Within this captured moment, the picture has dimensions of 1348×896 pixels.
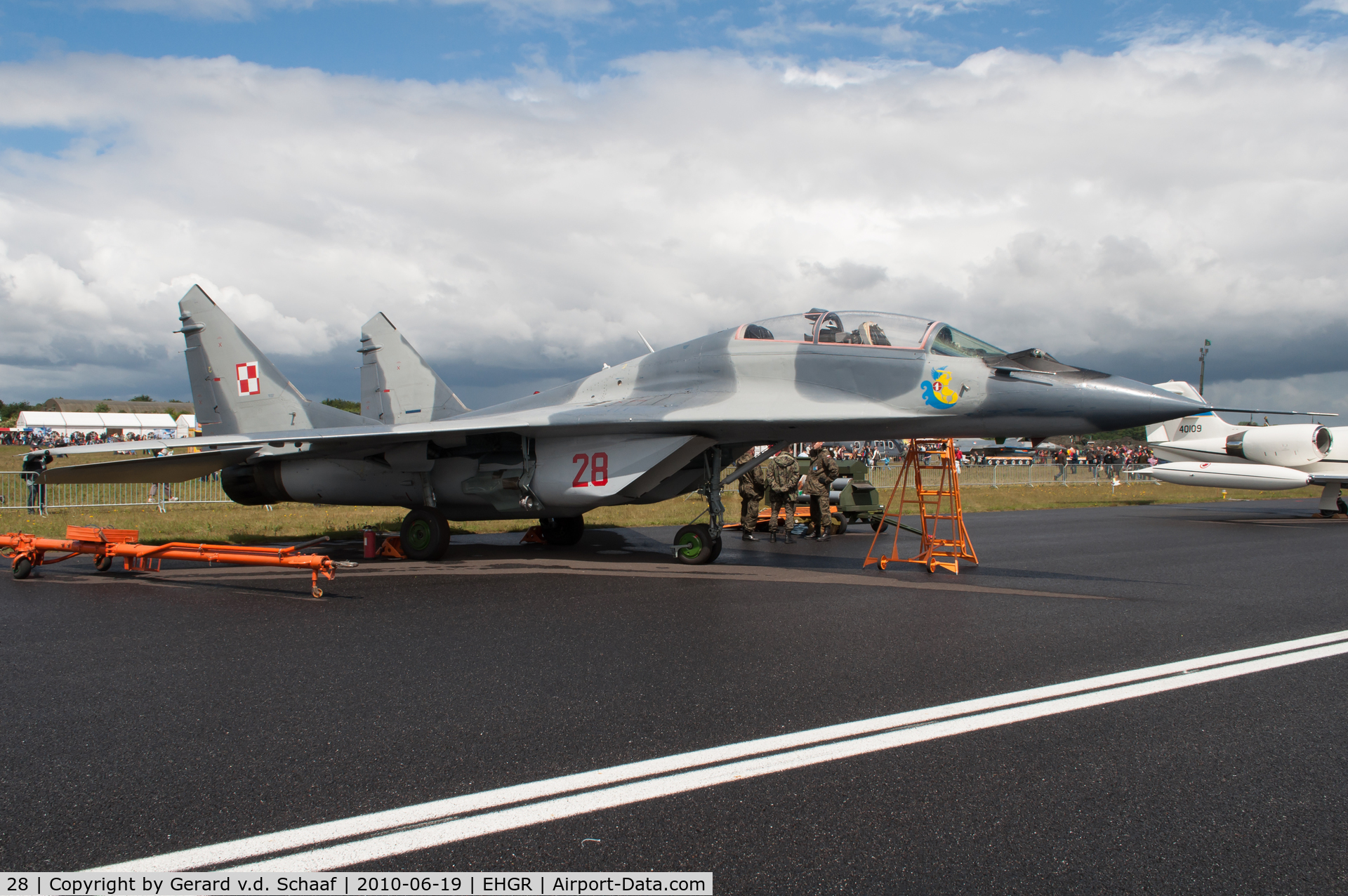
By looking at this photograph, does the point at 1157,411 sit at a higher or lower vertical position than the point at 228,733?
higher

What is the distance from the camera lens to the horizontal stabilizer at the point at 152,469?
9.62 metres

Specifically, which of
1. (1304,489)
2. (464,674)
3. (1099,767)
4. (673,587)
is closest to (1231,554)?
(673,587)

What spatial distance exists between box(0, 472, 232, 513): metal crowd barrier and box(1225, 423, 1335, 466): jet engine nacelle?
22.9 metres

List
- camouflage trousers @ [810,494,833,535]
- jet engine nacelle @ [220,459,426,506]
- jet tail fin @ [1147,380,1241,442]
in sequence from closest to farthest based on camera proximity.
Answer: jet engine nacelle @ [220,459,426,506]
camouflage trousers @ [810,494,833,535]
jet tail fin @ [1147,380,1241,442]

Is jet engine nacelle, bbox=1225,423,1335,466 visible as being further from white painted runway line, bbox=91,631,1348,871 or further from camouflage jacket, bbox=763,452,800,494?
white painted runway line, bbox=91,631,1348,871

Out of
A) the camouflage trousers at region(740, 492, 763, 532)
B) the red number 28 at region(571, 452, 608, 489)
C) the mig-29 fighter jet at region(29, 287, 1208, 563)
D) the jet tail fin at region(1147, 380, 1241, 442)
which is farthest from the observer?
the jet tail fin at region(1147, 380, 1241, 442)

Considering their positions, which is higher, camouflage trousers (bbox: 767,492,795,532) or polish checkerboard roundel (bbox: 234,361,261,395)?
polish checkerboard roundel (bbox: 234,361,261,395)

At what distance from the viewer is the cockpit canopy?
785 cm

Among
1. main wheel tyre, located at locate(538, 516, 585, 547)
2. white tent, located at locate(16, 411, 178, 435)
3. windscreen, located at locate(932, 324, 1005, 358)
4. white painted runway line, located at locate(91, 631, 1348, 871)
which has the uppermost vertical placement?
white tent, located at locate(16, 411, 178, 435)

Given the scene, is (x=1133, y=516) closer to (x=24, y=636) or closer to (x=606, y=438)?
(x=606, y=438)

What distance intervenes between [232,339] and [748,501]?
861cm

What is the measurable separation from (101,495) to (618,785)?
63.9 ft

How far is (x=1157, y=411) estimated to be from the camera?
6.56 metres

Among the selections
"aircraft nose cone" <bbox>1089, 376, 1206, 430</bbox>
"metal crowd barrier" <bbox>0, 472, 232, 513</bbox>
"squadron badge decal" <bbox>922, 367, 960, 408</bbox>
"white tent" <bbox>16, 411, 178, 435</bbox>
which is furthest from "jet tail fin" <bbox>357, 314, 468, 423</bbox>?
"white tent" <bbox>16, 411, 178, 435</bbox>
